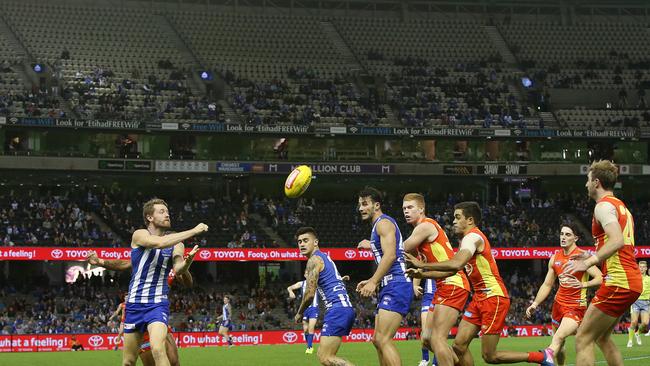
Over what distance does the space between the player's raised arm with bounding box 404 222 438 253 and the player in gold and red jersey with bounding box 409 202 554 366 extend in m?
0.41

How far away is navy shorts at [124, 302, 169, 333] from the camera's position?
13.1 meters

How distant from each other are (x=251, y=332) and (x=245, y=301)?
6.45 m

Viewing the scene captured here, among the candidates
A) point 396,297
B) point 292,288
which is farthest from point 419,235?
point 292,288

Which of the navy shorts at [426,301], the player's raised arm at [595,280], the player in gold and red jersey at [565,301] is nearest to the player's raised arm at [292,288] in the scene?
the navy shorts at [426,301]

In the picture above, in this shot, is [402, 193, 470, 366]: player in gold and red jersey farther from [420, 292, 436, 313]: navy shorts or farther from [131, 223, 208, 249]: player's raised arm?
[420, 292, 436, 313]: navy shorts

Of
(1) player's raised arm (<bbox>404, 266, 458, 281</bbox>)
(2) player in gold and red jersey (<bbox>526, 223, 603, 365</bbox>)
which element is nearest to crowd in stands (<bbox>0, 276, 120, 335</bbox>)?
(2) player in gold and red jersey (<bbox>526, 223, 603, 365</bbox>)

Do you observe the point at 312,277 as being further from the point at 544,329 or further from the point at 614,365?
the point at 544,329

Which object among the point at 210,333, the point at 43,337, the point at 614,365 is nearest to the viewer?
the point at 614,365

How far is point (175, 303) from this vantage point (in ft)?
151

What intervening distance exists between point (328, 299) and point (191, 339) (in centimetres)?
2763

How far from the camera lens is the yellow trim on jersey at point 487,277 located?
14192 millimetres

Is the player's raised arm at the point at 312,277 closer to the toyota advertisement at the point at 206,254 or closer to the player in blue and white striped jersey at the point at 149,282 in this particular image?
the player in blue and white striped jersey at the point at 149,282

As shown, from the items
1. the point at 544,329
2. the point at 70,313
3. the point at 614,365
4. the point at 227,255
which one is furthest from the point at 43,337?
the point at 614,365

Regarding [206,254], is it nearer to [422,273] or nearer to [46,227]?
[46,227]
